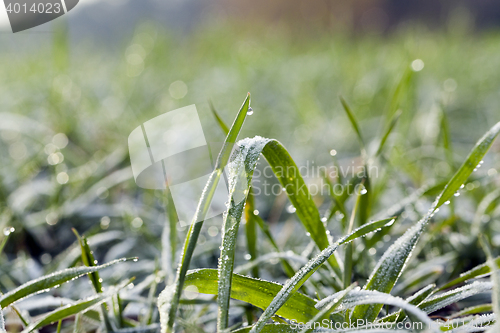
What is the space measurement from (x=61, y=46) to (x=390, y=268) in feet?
4.59

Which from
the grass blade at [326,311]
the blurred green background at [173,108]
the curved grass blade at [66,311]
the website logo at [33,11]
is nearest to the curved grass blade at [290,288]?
the grass blade at [326,311]

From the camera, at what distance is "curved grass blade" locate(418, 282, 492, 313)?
42 cm

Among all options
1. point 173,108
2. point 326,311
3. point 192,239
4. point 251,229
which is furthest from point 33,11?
point 326,311

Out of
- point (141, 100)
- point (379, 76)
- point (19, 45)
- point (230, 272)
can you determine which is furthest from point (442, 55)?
point (19, 45)

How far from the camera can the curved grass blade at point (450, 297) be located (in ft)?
1.38

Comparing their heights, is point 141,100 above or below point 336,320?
above

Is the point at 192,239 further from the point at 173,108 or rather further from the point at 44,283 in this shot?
the point at 173,108

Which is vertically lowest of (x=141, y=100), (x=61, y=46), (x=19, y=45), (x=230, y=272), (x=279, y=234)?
(x=279, y=234)

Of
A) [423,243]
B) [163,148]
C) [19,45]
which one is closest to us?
[423,243]

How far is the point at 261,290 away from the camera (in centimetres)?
44

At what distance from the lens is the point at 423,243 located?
688mm

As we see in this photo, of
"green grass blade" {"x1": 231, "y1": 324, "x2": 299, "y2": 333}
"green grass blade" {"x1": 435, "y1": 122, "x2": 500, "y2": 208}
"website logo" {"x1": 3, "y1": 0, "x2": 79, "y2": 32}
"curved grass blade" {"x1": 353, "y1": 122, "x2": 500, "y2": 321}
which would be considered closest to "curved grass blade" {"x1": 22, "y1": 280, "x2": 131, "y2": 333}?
"green grass blade" {"x1": 231, "y1": 324, "x2": 299, "y2": 333}

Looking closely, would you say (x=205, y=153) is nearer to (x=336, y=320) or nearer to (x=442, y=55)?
(x=336, y=320)

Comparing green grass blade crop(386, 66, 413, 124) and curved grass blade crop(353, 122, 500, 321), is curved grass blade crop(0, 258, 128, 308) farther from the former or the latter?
green grass blade crop(386, 66, 413, 124)
